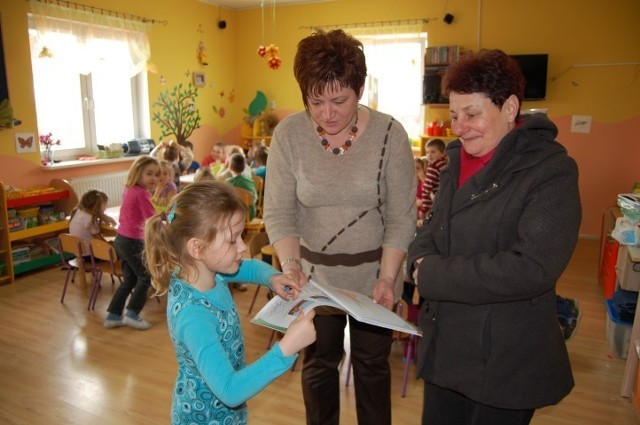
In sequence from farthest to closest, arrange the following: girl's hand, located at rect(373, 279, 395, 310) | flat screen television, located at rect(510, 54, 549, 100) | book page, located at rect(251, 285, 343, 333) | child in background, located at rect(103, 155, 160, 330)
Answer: flat screen television, located at rect(510, 54, 549, 100), child in background, located at rect(103, 155, 160, 330), girl's hand, located at rect(373, 279, 395, 310), book page, located at rect(251, 285, 343, 333)

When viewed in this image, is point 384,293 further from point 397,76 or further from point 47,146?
point 397,76

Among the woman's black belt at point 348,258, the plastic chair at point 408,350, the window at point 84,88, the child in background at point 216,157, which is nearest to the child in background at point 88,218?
the window at point 84,88

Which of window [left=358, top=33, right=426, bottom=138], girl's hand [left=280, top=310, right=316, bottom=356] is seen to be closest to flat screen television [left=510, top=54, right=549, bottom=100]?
window [left=358, top=33, right=426, bottom=138]

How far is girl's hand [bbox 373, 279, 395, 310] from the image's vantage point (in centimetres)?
160

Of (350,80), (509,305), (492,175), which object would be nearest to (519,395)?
(509,305)

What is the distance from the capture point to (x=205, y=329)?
1232mm

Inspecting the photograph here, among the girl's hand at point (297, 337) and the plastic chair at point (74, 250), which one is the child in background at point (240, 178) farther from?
the girl's hand at point (297, 337)

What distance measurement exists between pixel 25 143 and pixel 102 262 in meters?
1.92

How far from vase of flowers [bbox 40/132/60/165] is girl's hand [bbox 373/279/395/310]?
4.96 m

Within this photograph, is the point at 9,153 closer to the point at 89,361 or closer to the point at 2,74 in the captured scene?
the point at 2,74

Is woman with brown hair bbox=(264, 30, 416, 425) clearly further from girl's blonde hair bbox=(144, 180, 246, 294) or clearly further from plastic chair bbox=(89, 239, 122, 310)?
plastic chair bbox=(89, 239, 122, 310)

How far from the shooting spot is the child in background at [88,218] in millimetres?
4109

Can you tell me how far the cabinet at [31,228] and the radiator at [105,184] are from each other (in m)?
0.34

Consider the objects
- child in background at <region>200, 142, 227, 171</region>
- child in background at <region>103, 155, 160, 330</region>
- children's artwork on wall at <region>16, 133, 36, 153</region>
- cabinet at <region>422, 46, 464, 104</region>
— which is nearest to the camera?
child in background at <region>103, 155, 160, 330</region>
